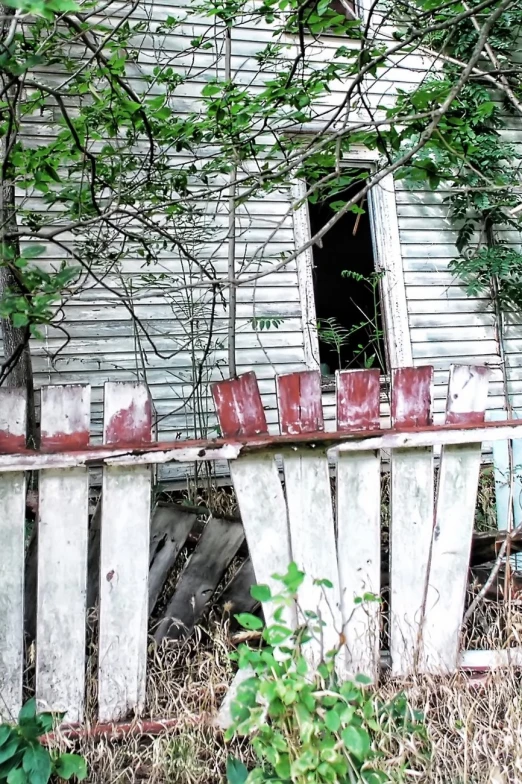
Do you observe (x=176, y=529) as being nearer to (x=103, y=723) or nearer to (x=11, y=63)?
(x=103, y=723)

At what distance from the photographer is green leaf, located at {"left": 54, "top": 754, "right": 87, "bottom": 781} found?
5.45ft

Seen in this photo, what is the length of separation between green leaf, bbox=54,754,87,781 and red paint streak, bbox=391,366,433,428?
1.40 metres

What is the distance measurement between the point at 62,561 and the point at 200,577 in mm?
554

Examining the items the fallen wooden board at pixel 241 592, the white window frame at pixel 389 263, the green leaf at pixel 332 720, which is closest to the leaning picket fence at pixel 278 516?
the fallen wooden board at pixel 241 592

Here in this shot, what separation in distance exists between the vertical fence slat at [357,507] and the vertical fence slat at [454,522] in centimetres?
23

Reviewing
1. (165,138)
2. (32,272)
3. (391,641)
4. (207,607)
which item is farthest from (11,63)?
(391,641)

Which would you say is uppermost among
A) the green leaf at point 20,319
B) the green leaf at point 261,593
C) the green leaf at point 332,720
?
the green leaf at point 20,319

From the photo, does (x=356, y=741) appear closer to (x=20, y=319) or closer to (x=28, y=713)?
(x=28, y=713)

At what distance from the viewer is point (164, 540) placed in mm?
2441

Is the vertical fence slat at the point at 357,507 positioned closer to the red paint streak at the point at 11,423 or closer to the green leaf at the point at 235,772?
the green leaf at the point at 235,772

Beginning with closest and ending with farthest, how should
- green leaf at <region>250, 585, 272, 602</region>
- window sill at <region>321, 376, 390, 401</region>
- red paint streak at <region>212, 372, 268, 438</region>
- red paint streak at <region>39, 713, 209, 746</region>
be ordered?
green leaf at <region>250, 585, 272, 602</region> → red paint streak at <region>39, 713, 209, 746</region> → red paint streak at <region>212, 372, 268, 438</region> → window sill at <region>321, 376, 390, 401</region>

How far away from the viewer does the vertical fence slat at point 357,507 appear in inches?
81.7

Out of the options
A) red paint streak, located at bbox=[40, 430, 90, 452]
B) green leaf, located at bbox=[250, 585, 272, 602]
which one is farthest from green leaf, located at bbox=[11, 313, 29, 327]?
green leaf, located at bbox=[250, 585, 272, 602]

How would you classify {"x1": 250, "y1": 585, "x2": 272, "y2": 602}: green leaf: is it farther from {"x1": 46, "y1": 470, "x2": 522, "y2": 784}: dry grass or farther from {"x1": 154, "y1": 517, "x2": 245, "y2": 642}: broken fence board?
{"x1": 154, "y1": 517, "x2": 245, "y2": 642}: broken fence board
